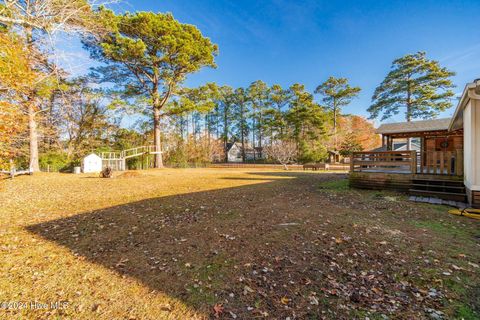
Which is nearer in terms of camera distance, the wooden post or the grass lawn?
the grass lawn

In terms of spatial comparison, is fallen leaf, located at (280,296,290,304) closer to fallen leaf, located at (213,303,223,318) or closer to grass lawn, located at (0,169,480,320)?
grass lawn, located at (0,169,480,320)

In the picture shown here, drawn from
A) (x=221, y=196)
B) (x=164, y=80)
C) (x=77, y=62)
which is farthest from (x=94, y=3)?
(x=164, y=80)

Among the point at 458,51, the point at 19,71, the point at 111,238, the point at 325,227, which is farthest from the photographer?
the point at 458,51

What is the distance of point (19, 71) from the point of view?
4.71 m

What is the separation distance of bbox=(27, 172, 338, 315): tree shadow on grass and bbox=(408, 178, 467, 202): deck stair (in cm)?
516

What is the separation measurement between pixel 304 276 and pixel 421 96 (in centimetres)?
2718

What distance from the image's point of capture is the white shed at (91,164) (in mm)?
16172

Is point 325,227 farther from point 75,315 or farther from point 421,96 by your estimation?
point 421,96

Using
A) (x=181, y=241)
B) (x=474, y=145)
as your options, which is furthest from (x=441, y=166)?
(x=181, y=241)

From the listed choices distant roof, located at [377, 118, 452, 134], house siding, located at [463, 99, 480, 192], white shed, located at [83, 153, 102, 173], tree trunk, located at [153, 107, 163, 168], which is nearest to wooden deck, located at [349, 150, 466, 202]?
house siding, located at [463, 99, 480, 192]

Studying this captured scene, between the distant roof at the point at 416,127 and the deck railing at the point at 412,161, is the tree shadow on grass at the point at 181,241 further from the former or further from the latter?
the distant roof at the point at 416,127

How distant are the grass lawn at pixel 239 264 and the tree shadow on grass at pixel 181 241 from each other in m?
0.02

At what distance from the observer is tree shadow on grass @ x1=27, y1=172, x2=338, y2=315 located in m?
2.33

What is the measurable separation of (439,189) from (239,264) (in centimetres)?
780
